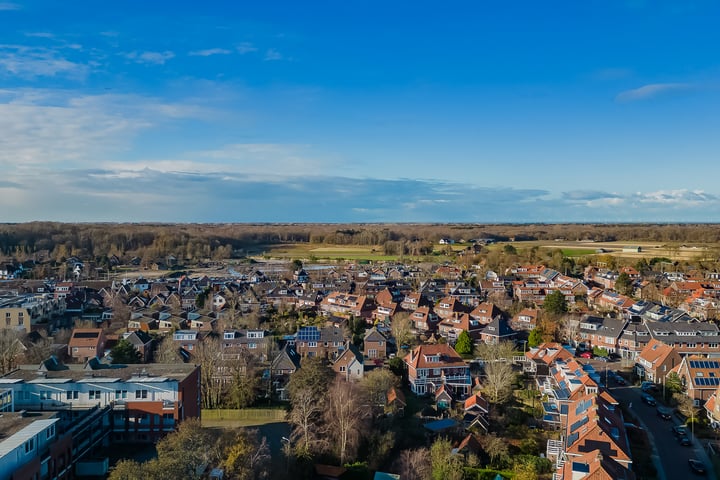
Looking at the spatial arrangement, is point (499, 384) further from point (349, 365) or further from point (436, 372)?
point (349, 365)

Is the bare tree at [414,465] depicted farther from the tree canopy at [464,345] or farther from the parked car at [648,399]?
the tree canopy at [464,345]

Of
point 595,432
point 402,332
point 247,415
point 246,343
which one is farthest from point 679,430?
point 246,343

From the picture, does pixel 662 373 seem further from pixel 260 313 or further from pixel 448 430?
pixel 260 313

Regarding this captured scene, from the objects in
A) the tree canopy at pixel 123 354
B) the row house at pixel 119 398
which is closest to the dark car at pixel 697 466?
the row house at pixel 119 398

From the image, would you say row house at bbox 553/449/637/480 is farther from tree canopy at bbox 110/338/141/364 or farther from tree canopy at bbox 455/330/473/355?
tree canopy at bbox 110/338/141/364

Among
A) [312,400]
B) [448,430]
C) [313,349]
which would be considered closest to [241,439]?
[312,400]

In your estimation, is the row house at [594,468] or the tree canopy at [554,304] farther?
the tree canopy at [554,304]

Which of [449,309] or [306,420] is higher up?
[449,309]
